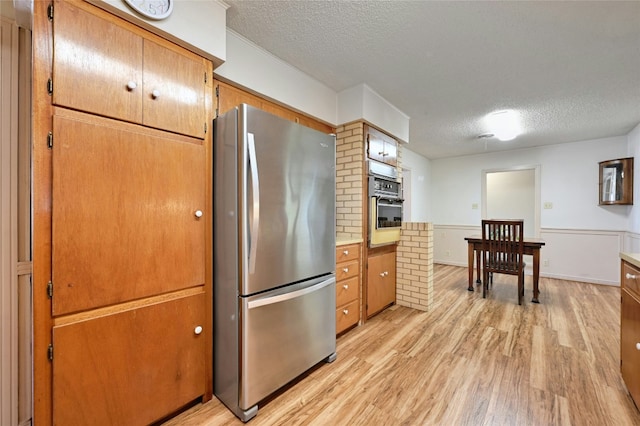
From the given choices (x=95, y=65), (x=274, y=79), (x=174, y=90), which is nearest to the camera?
(x=95, y=65)

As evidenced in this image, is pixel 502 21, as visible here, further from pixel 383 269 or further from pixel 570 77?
pixel 383 269

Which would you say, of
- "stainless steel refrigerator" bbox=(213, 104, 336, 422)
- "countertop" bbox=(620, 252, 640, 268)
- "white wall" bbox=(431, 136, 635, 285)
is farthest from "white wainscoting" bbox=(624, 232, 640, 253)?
"stainless steel refrigerator" bbox=(213, 104, 336, 422)

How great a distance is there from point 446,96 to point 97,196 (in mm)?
3084

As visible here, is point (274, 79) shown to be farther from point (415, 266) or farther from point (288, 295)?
point (415, 266)

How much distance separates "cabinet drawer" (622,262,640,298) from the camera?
1423 mm

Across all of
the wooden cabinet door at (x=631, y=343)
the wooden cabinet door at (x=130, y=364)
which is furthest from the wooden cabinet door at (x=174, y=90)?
the wooden cabinet door at (x=631, y=343)

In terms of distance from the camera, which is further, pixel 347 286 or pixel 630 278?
pixel 347 286

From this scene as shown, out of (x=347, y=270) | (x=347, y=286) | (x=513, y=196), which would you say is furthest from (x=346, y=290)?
(x=513, y=196)

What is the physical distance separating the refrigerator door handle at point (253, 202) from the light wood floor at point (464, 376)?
93cm

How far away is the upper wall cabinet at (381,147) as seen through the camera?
2769mm

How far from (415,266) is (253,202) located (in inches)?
93.5

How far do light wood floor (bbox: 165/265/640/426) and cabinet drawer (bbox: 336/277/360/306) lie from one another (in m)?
0.34

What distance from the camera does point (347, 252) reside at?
2.45 m

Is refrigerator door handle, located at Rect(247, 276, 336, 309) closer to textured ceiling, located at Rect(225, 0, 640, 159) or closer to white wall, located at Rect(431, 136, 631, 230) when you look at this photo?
textured ceiling, located at Rect(225, 0, 640, 159)
